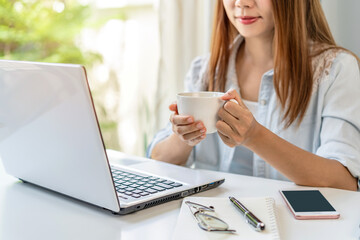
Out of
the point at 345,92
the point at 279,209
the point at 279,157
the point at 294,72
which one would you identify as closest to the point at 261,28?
the point at 294,72

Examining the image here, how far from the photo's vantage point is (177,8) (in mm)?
2176

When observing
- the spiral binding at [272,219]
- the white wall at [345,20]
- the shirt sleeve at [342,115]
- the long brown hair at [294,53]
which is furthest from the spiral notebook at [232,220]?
the white wall at [345,20]

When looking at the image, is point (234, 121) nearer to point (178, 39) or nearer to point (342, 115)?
point (342, 115)

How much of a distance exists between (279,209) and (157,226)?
242mm

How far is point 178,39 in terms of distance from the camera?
7.20 ft

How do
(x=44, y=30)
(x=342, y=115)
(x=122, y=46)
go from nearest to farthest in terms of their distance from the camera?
(x=342, y=115) → (x=122, y=46) → (x=44, y=30)

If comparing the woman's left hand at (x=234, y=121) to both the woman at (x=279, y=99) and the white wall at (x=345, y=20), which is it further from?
the white wall at (x=345, y=20)

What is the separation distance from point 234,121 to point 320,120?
460 millimetres

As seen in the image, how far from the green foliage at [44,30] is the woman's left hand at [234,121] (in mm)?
2419

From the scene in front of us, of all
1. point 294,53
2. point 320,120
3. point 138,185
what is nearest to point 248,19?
point 294,53

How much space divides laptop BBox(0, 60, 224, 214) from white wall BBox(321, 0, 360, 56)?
0.91m

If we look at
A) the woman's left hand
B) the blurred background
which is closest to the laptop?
the woman's left hand

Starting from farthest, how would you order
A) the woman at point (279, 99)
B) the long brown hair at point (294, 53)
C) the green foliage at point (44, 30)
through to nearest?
1. the green foliage at point (44, 30)
2. the long brown hair at point (294, 53)
3. the woman at point (279, 99)

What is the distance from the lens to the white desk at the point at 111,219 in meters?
0.72
